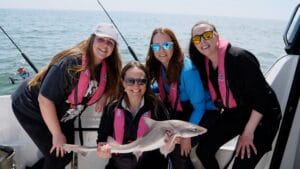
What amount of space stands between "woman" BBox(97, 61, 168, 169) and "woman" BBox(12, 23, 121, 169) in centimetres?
16

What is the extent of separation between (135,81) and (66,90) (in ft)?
1.88

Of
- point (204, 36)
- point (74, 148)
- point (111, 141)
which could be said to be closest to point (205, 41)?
point (204, 36)

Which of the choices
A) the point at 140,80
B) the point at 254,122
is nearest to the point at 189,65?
the point at 140,80

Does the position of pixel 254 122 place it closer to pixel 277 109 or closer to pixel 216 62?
pixel 277 109

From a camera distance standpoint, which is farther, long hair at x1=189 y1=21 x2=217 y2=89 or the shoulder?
long hair at x1=189 y1=21 x2=217 y2=89

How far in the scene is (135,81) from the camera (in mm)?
2959

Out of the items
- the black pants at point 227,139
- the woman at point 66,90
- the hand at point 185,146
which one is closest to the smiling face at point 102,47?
the woman at point 66,90

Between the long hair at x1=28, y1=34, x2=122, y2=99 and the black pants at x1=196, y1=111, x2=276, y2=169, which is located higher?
the long hair at x1=28, y1=34, x2=122, y2=99

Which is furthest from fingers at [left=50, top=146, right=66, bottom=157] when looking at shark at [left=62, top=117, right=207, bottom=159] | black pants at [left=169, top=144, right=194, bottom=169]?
black pants at [left=169, top=144, right=194, bottom=169]

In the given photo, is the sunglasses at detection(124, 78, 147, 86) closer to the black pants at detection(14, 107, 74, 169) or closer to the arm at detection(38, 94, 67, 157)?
the arm at detection(38, 94, 67, 157)

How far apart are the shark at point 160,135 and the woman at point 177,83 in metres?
0.32

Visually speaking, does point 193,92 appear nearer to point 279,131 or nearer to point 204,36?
point 204,36

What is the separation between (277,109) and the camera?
2.90 metres

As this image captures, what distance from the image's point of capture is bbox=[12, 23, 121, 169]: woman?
9.62ft
